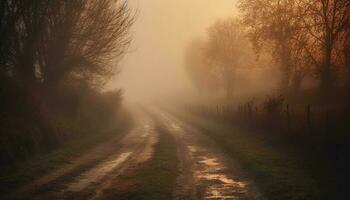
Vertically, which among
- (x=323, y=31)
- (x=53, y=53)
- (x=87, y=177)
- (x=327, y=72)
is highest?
(x=323, y=31)

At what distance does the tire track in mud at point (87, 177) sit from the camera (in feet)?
45.1

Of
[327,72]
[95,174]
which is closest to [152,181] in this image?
[95,174]

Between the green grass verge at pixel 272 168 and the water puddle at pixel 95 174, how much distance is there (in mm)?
5535

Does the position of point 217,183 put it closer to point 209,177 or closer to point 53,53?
point 209,177

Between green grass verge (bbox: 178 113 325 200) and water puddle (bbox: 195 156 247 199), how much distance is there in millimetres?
799

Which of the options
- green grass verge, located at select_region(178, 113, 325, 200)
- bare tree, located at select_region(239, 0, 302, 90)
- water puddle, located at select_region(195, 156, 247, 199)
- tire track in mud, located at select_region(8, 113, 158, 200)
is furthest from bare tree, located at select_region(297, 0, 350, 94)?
water puddle, located at select_region(195, 156, 247, 199)

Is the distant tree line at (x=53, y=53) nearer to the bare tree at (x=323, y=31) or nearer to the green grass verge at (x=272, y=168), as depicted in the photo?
the green grass verge at (x=272, y=168)

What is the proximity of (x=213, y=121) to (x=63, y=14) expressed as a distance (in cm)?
1968

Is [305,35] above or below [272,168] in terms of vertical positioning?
above

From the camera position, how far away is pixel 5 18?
898 inches

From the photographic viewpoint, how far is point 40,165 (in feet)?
63.8

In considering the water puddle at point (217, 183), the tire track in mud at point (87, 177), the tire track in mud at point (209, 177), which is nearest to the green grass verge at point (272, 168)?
the tire track in mud at point (209, 177)

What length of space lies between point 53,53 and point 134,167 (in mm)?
16626

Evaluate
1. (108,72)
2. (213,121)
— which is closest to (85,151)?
(108,72)
